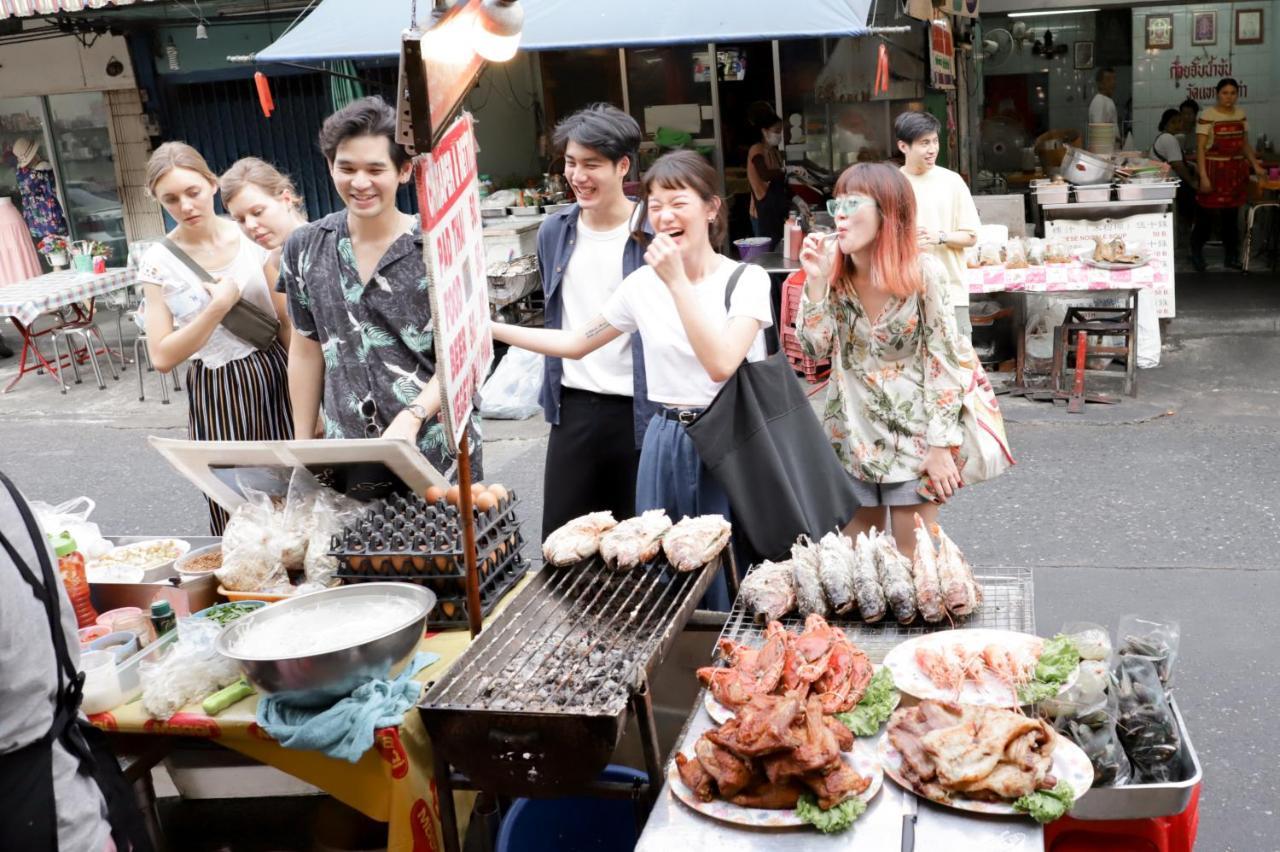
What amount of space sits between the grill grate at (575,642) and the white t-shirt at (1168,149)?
13084 mm

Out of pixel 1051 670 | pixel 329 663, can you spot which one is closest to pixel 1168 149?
pixel 1051 670

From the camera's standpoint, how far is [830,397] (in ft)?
13.9

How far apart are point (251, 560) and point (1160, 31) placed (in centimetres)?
1605

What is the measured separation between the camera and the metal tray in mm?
2426

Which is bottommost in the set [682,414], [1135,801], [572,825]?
[572,825]

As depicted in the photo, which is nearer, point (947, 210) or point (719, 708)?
point (719, 708)

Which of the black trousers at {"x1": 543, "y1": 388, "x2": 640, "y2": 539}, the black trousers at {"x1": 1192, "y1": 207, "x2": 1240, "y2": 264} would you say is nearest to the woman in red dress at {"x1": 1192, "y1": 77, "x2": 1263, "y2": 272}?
the black trousers at {"x1": 1192, "y1": 207, "x2": 1240, "y2": 264}

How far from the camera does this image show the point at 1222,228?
1409 centimetres

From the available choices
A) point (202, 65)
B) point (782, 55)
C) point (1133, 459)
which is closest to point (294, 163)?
point (202, 65)

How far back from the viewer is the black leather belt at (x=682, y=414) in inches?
146

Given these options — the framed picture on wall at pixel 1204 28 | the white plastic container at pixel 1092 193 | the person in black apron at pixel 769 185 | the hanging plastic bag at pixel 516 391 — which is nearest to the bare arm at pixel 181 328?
the hanging plastic bag at pixel 516 391

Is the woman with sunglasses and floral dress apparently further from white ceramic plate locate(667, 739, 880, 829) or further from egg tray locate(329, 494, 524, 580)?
white ceramic plate locate(667, 739, 880, 829)

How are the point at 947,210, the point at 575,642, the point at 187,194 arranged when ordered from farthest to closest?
the point at 947,210
the point at 187,194
the point at 575,642

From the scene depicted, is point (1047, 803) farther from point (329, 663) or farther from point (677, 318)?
point (677, 318)
